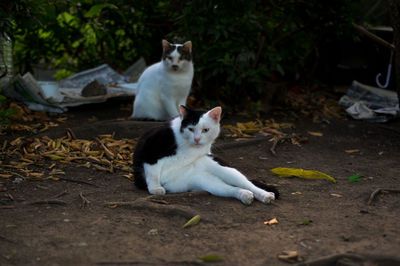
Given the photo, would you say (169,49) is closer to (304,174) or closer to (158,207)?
(304,174)

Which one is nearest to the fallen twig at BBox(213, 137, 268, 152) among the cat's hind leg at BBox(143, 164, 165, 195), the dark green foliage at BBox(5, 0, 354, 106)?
the dark green foliage at BBox(5, 0, 354, 106)

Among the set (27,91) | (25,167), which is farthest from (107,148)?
(27,91)

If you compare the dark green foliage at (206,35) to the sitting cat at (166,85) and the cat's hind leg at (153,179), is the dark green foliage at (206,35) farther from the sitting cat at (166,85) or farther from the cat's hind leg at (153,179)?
the cat's hind leg at (153,179)

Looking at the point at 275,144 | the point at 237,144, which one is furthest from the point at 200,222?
the point at 275,144

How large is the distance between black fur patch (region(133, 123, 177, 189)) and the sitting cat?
192 cm

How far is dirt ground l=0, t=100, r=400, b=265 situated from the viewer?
2.36 m

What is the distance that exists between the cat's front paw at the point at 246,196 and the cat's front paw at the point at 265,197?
0.08 meters

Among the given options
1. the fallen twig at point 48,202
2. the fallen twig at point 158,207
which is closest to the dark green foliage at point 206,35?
the fallen twig at point 48,202

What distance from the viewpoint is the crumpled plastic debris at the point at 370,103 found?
20.7 feet

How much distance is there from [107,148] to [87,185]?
102 centimetres

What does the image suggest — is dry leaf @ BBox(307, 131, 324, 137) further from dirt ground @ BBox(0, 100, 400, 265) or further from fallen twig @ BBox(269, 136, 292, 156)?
dirt ground @ BBox(0, 100, 400, 265)

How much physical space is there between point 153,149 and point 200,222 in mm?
797

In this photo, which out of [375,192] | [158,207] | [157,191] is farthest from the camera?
[375,192]

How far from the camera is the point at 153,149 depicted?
11.1 feet
